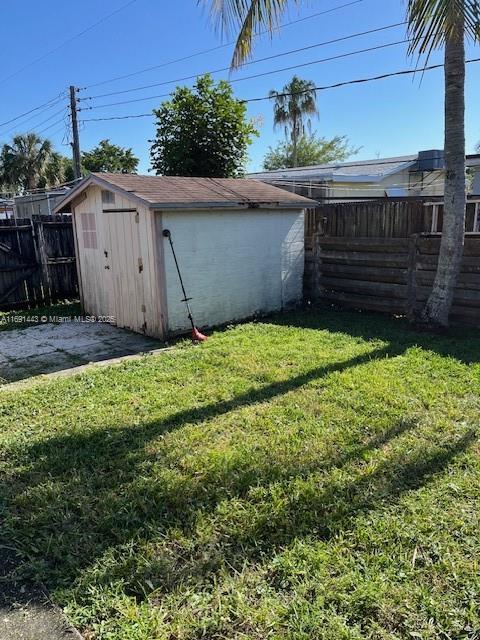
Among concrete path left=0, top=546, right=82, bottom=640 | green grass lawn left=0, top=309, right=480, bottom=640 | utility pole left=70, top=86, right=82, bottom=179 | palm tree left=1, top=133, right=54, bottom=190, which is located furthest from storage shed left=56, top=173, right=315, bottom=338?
palm tree left=1, top=133, right=54, bottom=190

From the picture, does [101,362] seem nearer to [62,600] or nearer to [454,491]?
[62,600]

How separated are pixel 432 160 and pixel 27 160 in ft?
79.3

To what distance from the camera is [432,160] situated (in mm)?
15141

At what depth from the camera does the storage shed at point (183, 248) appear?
6750mm

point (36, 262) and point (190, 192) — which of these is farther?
point (36, 262)

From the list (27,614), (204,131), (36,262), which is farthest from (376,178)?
(27,614)

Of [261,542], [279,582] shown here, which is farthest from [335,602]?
[261,542]

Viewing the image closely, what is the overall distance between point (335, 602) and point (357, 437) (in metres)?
1.59

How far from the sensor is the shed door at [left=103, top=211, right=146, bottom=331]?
275 inches

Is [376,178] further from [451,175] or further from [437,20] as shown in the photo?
[437,20]

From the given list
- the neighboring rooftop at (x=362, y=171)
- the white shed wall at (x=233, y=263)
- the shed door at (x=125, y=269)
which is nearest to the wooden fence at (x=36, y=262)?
the shed door at (x=125, y=269)

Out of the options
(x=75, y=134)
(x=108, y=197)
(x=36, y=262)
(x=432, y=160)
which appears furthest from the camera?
(x=75, y=134)

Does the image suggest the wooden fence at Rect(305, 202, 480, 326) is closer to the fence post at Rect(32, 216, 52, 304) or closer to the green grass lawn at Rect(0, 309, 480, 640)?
the green grass lawn at Rect(0, 309, 480, 640)

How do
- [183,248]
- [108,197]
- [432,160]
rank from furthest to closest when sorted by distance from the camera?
[432,160] → [108,197] → [183,248]
